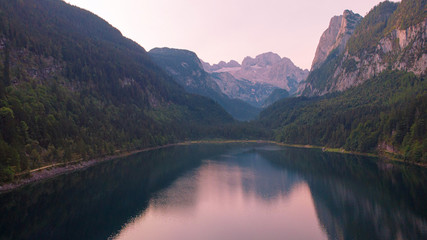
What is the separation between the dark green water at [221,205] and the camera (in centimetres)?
6322

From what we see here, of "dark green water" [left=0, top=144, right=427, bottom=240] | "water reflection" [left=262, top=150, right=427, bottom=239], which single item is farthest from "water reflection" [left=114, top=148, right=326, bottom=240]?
"water reflection" [left=262, top=150, right=427, bottom=239]

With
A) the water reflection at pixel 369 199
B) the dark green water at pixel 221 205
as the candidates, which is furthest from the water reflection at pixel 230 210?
the water reflection at pixel 369 199

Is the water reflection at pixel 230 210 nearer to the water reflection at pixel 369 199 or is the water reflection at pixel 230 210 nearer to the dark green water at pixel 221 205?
the dark green water at pixel 221 205

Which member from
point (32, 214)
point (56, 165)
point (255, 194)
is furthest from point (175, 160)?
point (32, 214)

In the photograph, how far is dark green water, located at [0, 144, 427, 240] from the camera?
63219 millimetres

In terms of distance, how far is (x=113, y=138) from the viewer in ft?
568

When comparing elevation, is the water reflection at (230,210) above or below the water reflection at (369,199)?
below

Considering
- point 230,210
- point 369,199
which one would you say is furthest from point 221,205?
point 369,199

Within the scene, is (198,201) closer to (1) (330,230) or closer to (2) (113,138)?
(1) (330,230)

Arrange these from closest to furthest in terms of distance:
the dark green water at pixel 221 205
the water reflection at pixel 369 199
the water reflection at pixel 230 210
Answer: the dark green water at pixel 221 205
the water reflection at pixel 369 199
the water reflection at pixel 230 210

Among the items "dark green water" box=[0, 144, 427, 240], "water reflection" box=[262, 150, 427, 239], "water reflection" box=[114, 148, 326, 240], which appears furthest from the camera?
"water reflection" box=[114, 148, 326, 240]

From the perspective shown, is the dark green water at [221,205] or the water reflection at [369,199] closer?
the dark green water at [221,205]

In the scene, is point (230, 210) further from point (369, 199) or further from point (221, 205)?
point (369, 199)

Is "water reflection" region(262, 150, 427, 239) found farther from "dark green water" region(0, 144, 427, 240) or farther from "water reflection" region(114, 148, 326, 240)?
"water reflection" region(114, 148, 326, 240)
